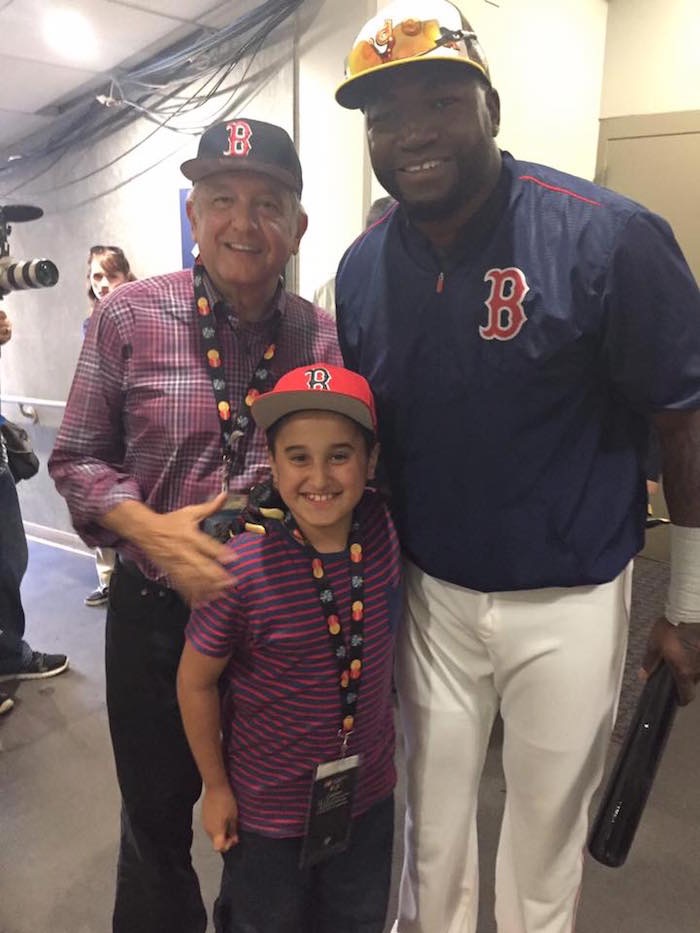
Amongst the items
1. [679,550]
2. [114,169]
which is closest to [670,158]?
[114,169]

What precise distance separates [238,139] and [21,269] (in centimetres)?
133

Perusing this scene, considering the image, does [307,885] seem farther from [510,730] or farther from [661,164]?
[661,164]

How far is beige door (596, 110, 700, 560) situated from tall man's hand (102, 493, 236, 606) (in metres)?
3.13

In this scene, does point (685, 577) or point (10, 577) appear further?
point (10, 577)

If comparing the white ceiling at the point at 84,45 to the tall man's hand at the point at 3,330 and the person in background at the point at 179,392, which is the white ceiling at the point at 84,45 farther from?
the person in background at the point at 179,392

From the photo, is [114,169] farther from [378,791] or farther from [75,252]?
[378,791]

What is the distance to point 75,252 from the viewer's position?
3826mm

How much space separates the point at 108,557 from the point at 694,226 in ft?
10.8

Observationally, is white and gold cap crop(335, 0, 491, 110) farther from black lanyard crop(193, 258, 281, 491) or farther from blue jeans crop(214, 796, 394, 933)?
blue jeans crop(214, 796, 394, 933)

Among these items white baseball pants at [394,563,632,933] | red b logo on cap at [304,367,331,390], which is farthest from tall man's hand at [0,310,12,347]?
white baseball pants at [394,563,632,933]

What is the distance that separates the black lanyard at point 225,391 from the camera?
1188 mm

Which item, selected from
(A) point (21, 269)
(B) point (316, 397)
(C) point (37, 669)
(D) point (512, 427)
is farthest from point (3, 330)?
(D) point (512, 427)

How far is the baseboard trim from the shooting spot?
13.8 ft

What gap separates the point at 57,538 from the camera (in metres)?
4.36
